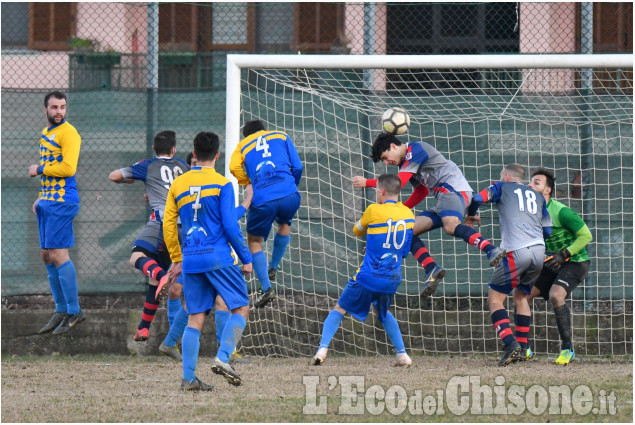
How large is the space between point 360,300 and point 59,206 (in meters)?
2.86

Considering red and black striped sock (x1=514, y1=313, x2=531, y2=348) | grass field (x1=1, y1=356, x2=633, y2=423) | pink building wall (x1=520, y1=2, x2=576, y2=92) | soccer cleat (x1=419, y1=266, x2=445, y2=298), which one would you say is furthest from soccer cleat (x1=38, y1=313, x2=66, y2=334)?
pink building wall (x1=520, y1=2, x2=576, y2=92)

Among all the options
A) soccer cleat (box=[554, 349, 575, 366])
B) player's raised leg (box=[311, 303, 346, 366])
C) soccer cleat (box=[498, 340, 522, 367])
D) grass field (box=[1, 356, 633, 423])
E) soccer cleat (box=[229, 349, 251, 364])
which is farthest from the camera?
soccer cleat (box=[229, 349, 251, 364])

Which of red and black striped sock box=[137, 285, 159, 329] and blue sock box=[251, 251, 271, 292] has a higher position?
blue sock box=[251, 251, 271, 292]

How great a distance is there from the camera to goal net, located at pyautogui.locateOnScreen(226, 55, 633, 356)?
394 inches

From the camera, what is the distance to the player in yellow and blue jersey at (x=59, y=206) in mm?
8867

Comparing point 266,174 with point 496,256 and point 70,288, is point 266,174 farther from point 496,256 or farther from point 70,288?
point 70,288

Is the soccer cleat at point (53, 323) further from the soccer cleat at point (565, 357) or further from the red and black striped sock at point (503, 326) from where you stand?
the soccer cleat at point (565, 357)

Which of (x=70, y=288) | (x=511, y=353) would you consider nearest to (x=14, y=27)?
(x=70, y=288)

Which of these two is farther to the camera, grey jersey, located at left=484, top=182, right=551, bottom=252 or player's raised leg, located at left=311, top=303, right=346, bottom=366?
grey jersey, located at left=484, top=182, right=551, bottom=252

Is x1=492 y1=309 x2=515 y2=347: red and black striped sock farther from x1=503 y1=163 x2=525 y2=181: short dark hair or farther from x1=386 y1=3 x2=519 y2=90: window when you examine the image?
Answer: x1=386 y1=3 x2=519 y2=90: window

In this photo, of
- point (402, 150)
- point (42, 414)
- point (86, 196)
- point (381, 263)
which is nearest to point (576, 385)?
point (381, 263)

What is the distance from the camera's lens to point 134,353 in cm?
999

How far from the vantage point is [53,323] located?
29.6ft

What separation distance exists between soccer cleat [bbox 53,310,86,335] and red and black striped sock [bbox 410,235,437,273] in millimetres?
3080
